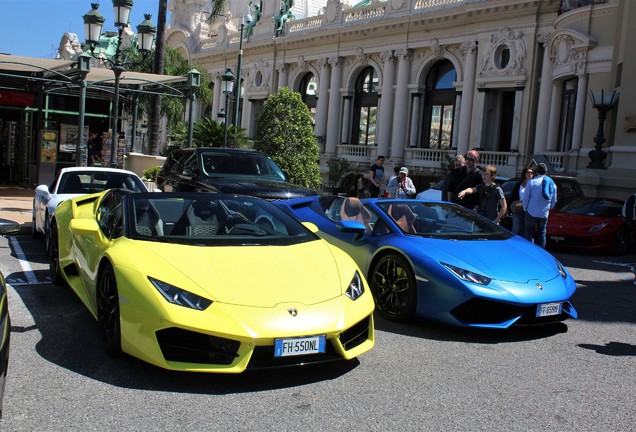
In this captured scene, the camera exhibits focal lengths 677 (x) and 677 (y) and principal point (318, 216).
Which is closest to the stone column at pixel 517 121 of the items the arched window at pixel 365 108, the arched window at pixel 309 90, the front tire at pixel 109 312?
the arched window at pixel 365 108

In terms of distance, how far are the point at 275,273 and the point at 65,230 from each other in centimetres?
325

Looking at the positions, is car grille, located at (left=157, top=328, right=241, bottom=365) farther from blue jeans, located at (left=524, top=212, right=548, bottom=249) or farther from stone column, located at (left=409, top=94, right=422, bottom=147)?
stone column, located at (left=409, top=94, right=422, bottom=147)

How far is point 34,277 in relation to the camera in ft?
27.6

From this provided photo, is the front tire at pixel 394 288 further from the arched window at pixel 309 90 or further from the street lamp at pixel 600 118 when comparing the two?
the arched window at pixel 309 90

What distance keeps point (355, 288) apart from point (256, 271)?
80cm

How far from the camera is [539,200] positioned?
458 inches

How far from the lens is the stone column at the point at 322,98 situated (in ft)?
132

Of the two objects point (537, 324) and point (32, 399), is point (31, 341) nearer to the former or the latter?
point (32, 399)

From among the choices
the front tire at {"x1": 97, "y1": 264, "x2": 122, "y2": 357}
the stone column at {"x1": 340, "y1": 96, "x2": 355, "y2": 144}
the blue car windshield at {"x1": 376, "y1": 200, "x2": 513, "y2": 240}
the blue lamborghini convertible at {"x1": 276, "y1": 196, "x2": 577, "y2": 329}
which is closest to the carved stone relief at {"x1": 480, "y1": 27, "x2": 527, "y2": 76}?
the stone column at {"x1": 340, "y1": 96, "x2": 355, "y2": 144}

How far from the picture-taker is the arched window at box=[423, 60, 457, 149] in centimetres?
3403

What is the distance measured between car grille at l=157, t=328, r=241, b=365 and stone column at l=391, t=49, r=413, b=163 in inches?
1213

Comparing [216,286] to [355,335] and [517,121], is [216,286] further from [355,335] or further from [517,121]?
[517,121]

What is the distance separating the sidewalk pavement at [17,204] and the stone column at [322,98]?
20923mm

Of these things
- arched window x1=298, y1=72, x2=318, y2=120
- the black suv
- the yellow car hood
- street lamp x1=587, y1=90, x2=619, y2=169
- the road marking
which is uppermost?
arched window x1=298, y1=72, x2=318, y2=120
